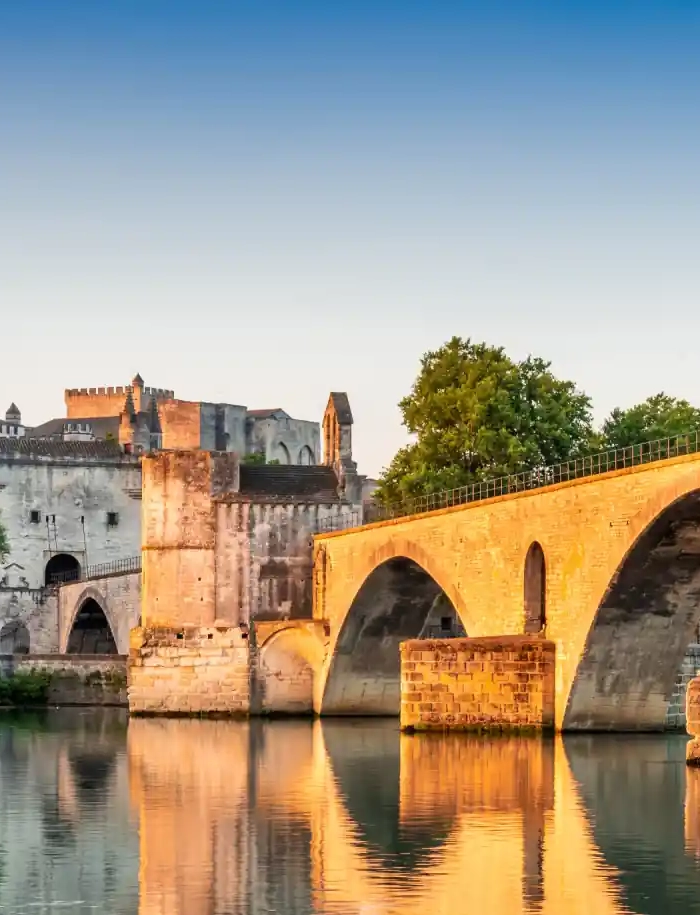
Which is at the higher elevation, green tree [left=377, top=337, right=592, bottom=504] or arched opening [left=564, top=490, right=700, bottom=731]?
green tree [left=377, top=337, right=592, bottom=504]

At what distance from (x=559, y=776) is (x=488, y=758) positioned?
342 cm

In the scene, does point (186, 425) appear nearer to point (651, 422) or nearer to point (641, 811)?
point (651, 422)

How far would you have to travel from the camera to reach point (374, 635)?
199ft

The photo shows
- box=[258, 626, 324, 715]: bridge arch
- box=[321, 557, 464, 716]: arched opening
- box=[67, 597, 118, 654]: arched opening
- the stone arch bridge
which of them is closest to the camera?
the stone arch bridge

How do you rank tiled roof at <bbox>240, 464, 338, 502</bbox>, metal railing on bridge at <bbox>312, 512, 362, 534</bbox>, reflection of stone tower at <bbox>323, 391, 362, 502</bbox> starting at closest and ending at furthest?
metal railing on bridge at <bbox>312, 512, 362, 534</bbox>, tiled roof at <bbox>240, 464, 338, 502</bbox>, reflection of stone tower at <bbox>323, 391, 362, 502</bbox>

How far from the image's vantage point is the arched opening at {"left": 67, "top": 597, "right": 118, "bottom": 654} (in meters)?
85.2

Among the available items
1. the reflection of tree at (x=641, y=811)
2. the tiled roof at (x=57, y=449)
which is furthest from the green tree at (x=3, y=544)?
the reflection of tree at (x=641, y=811)

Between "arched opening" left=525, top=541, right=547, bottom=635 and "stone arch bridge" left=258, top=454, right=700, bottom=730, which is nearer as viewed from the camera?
"stone arch bridge" left=258, top=454, right=700, bottom=730

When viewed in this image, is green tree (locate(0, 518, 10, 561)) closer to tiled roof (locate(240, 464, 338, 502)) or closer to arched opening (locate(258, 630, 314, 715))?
tiled roof (locate(240, 464, 338, 502))

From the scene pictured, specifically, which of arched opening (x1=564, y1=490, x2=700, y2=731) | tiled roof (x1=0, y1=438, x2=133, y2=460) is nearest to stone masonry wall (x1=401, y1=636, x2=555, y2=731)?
arched opening (x1=564, y1=490, x2=700, y2=731)

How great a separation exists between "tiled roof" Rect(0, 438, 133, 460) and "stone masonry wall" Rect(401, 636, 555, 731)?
50892 millimetres

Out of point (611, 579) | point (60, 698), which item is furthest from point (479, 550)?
point (60, 698)

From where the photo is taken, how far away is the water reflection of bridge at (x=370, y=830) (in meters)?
24.8

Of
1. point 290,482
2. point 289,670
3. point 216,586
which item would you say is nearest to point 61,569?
point 290,482
